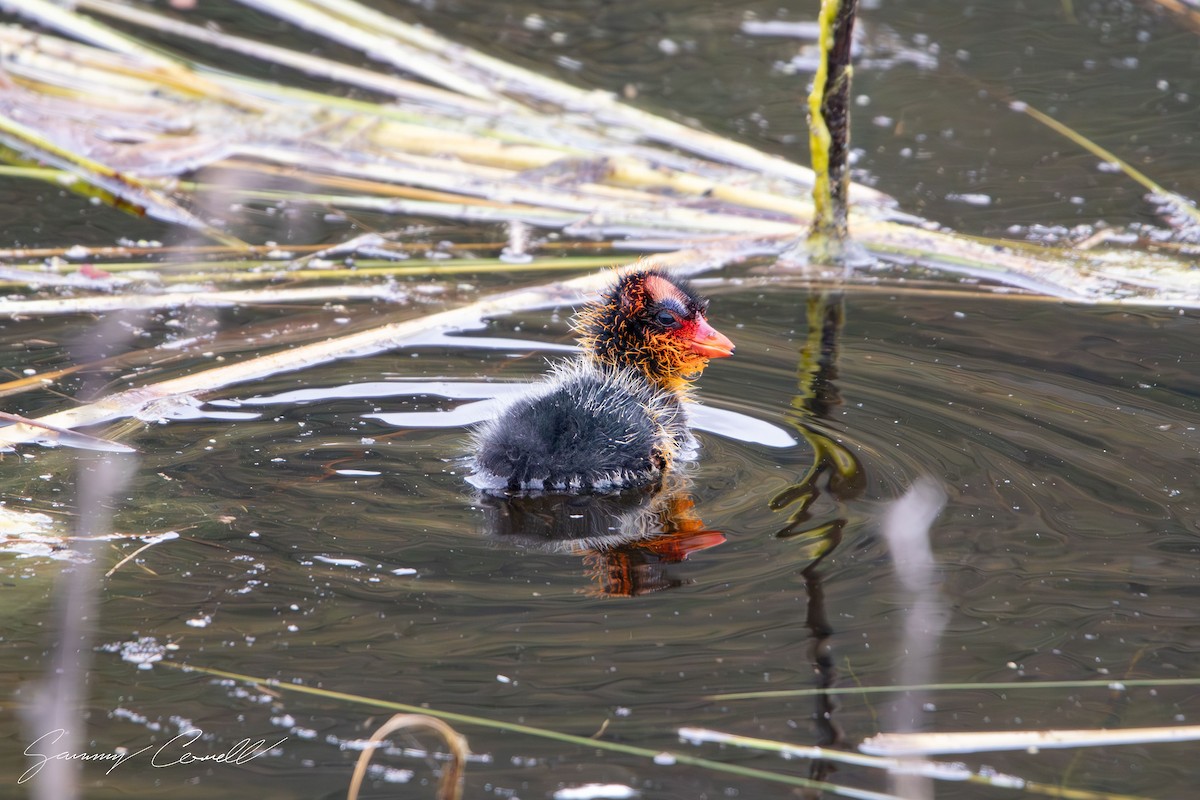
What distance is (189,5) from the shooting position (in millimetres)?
8234

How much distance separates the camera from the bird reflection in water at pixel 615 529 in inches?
137

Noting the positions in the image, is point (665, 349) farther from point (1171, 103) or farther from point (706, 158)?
point (1171, 103)

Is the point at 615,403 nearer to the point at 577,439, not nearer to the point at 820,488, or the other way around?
the point at 577,439

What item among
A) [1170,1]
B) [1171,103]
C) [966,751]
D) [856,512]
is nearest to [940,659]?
[966,751]

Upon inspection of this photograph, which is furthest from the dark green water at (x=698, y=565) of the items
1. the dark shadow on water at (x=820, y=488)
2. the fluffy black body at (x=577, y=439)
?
the fluffy black body at (x=577, y=439)

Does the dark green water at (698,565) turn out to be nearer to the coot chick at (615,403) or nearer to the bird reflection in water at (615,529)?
the bird reflection in water at (615,529)

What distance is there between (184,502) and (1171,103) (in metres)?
6.19

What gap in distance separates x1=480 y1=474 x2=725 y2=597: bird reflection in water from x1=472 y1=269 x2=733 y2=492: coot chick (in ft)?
0.25

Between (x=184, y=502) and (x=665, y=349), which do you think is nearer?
(x=184, y=502)

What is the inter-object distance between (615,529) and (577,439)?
0.36 meters

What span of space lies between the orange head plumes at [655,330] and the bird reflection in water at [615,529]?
48 cm
